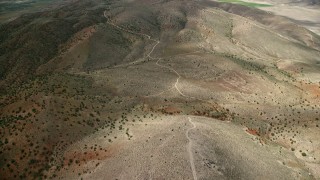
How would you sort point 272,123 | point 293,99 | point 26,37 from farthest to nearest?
point 26,37, point 293,99, point 272,123

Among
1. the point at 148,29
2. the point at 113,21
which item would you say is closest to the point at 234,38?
the point at 148,29

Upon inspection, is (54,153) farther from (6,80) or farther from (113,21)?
(113,21)

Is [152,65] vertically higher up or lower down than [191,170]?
lower down

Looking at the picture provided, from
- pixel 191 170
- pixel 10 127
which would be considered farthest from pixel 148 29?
pixel 191 170

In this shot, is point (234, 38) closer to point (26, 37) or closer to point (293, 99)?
point (293, 99)

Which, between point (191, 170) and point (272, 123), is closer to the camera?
point (191, 170)

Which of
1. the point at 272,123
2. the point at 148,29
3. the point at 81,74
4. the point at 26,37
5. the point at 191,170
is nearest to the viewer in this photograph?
the point at 191,170
